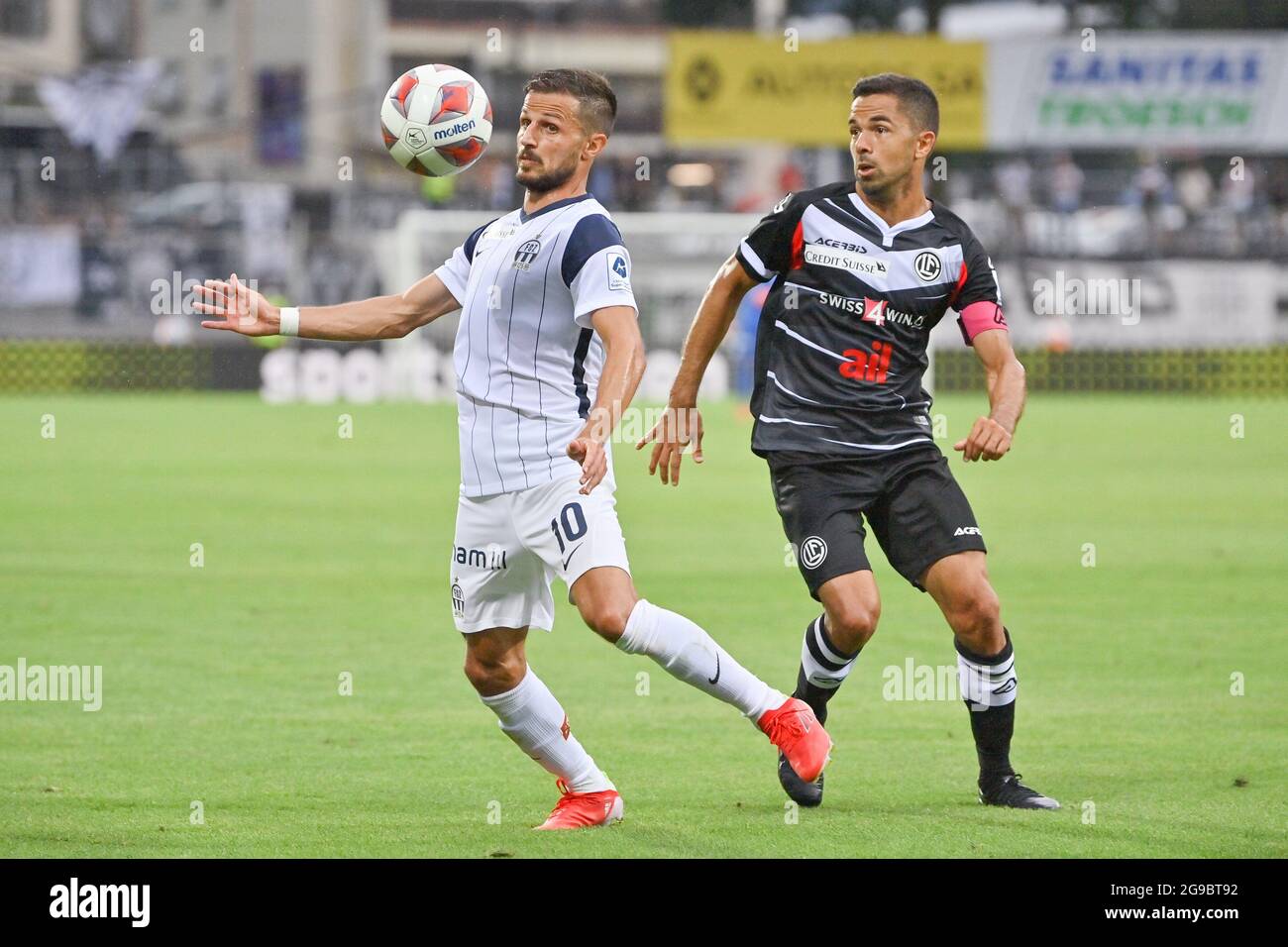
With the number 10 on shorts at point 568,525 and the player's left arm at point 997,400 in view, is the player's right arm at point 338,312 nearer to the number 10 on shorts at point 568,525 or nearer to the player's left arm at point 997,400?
the number 10 on shorts at point 568,525

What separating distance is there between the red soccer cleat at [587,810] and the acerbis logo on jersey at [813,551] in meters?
1.02

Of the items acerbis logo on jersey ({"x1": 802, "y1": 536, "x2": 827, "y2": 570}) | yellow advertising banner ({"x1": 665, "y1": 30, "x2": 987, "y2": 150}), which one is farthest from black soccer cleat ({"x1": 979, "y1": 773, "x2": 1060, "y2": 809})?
yellow advertising banner ({"x1": 665, "y1": 30, "x2": 987, "y2": 150})

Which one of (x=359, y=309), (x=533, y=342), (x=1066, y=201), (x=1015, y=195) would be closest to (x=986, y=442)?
(x=533, y=342)

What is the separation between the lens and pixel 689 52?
3622 cm

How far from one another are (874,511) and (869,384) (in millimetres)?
437

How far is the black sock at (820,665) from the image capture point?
6887mm

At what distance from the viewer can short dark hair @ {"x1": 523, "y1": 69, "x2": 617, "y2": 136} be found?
6246 millimetres

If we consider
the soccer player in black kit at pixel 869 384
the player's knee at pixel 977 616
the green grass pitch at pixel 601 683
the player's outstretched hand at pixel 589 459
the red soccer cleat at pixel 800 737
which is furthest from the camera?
the soccer player in black kit at pixel 869 384

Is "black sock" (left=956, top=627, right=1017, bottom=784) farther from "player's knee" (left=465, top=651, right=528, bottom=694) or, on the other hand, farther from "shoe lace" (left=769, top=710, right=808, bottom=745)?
"player's knee" (left=465, top=651, right=528, bottom=694)

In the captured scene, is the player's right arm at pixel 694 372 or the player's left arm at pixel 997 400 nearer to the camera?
the player's left arm at pixel 997 400

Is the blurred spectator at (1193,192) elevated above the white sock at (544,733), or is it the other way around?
the blurred spectator at (1193,192)

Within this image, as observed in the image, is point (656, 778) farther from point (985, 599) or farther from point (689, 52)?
point (689, 52)

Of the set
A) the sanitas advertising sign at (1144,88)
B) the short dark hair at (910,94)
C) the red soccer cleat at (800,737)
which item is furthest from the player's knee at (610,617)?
the sanitas advertising sign at (1144,88)

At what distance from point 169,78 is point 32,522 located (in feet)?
139
